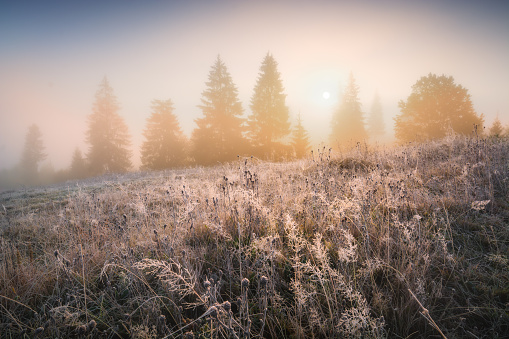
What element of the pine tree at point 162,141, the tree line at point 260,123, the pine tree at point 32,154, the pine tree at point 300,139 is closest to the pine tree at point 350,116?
the tree line at point 260,123

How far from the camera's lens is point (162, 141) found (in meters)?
23.8

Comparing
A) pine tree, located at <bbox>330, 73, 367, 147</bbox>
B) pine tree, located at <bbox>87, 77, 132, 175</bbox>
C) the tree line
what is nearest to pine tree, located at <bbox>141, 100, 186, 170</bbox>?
the tree line

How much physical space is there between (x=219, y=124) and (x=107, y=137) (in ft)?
55.3

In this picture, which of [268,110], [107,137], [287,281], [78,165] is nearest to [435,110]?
[268,110]

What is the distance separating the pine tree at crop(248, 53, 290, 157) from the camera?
22.0 m

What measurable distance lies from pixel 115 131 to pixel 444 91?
3930 centimetres

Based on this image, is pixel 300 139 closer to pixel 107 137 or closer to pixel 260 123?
pixel 260 123

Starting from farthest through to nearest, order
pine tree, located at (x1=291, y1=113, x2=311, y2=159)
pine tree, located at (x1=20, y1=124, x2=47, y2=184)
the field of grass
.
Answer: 1. pine tree, located at (x1=20, y1=124, x2=47, y2=184)
2. pine tree, located at (x1=291, y1=113, x2=311, y2=159)
3. the field of grass

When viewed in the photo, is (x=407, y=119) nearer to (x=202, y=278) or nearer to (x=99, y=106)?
(x=202, y=278)

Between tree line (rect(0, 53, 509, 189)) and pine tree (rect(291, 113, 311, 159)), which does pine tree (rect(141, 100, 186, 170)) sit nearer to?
tree line (rect(0, 53, 509, 189))

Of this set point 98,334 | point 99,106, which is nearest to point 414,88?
point 98,334

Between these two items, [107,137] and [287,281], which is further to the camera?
[107,137]

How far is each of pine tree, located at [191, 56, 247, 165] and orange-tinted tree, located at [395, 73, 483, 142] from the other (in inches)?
707

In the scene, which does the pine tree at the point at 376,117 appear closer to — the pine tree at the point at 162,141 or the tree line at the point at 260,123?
the tree line at the point at 260,123
